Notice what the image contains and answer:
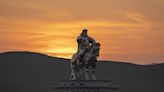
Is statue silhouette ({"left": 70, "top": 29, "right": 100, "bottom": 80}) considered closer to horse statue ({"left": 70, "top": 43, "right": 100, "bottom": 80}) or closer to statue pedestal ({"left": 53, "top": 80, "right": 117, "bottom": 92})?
horse statue ({"left": 70, "top": 43, "right": 100, "bottom": 80})

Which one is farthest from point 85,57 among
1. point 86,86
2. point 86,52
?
point 86,86

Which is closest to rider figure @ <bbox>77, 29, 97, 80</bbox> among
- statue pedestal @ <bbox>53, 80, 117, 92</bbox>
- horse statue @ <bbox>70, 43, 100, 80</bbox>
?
horse statue @ <bbox>70, 43, 100, 80</bbox>

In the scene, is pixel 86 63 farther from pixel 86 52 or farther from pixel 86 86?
pixel 86 86

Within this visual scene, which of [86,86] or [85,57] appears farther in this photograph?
[85,57]

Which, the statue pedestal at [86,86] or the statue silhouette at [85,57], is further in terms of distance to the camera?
the statue silhouette at [85,57]

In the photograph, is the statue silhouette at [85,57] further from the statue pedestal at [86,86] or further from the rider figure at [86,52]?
the statue pedestal at [86,86]

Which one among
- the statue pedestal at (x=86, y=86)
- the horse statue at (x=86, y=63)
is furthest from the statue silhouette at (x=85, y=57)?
the statue pedestal at (x=86, y=86)

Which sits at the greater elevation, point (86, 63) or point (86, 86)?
point (86, 63)

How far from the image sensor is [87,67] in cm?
8319

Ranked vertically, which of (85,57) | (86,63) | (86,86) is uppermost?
(85,57)

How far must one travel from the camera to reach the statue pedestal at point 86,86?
3157 inches

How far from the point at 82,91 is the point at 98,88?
1.35 meters

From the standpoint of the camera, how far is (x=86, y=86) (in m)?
80.5

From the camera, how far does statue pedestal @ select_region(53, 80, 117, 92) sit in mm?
80188
